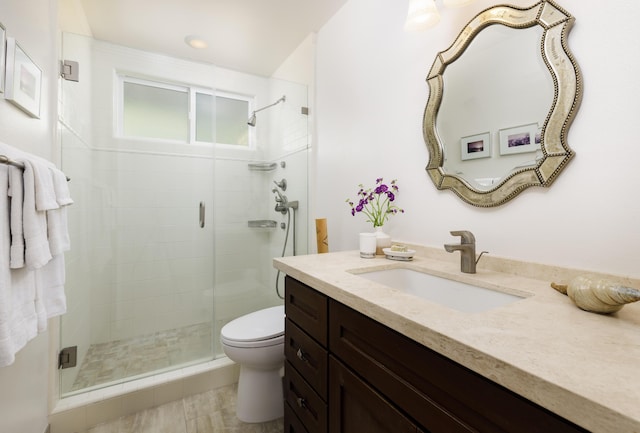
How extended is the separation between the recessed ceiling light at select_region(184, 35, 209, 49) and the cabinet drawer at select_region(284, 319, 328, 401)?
2.26 m

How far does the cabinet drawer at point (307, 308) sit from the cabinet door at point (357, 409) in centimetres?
10

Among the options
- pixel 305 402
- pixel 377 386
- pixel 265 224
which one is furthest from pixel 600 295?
pixel 265 224

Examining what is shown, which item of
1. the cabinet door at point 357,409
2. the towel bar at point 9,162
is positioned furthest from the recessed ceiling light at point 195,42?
the cabinet door at point 357,409

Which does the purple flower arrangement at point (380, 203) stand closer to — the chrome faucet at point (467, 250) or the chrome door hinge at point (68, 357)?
the chrome faucet at point (467, 250)

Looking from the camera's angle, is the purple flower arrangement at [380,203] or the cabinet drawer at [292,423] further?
the purple flower arrangement at [380,203]

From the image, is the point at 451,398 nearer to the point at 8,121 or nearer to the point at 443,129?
the point at 443,129

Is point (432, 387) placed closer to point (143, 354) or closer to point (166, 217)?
point (143, 354)

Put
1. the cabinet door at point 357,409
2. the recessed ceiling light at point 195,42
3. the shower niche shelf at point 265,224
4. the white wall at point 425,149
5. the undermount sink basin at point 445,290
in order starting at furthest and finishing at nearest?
the shower niche shelf at point 265,224
the recessed ceiling light at point 195,42
the undermount sink basin at point 445,290
the white wall at point 425,149
the cabinet door at point 357,409

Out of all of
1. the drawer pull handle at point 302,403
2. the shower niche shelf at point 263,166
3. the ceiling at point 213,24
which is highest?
the ceiling at point 213,24

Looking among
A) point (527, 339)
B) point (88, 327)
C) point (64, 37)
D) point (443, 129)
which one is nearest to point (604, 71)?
point (443, 129)

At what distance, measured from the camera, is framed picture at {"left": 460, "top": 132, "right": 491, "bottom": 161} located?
3.54 feet

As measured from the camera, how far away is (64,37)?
162 centimetres

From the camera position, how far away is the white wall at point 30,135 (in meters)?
1.03

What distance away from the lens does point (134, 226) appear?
7.35 ft
